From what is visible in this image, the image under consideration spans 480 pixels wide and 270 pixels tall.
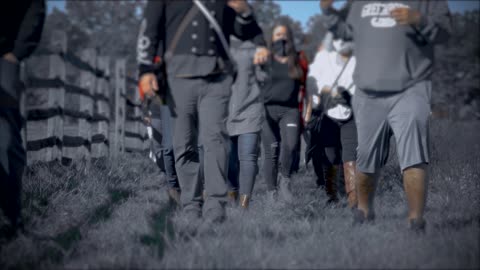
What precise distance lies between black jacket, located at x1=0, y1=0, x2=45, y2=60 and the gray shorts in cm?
237

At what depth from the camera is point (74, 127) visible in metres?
10.6

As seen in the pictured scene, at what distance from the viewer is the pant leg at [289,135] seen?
681 centimetres

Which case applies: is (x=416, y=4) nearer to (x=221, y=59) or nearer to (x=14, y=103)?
(x=221, y=59)

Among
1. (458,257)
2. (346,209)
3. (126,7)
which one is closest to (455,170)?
(346,209)

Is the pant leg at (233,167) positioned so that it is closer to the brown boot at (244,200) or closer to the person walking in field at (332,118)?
the brown boot at (244,200)

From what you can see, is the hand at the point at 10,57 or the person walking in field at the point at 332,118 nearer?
the hand at the point at 10,57

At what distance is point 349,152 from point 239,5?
2.11m

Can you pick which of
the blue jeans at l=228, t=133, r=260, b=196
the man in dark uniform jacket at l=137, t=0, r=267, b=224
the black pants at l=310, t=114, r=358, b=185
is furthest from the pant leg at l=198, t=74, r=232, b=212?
the black pants at l=310, t=114, r=358, b=185

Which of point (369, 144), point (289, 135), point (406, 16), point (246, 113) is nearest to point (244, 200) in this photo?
point (246, 113)

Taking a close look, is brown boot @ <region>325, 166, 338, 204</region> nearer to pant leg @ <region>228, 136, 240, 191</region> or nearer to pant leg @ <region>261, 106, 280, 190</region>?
pant leg @ <region>261, 106, 280, 190</region>

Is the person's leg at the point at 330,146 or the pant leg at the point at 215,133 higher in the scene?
the pant leg at the point at 215,133

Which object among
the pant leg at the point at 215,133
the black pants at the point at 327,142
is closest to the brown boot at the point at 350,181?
the black pants at the point at 327,142

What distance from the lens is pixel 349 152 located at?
20.9 ft

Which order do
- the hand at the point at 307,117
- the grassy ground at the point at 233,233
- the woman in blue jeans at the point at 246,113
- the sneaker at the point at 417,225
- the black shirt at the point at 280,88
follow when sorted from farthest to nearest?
1. the hand at the point at 307,117
2. the black shirt at the point at 280,88
3. the woman in blue jeans at the point at 246,113
4. the sneaker at the point at 417,225
5. the grassy ground at the point at 233,233
